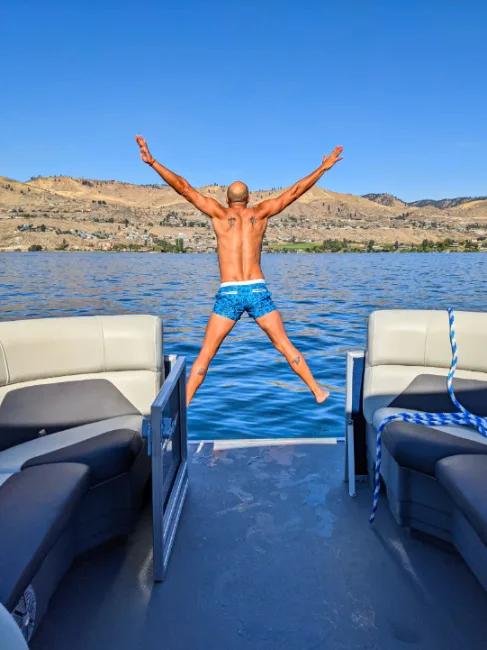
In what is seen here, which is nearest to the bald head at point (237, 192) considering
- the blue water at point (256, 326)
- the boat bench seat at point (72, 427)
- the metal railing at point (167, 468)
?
the metal railing at point (167, 468)

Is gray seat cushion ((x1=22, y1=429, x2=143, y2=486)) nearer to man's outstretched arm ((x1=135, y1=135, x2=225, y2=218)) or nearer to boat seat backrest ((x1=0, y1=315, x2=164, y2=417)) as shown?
boat seat backrest ((x1=0, y1=315, x2=164, y2=417))

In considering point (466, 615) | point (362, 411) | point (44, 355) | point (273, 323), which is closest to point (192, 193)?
point (273, 323)

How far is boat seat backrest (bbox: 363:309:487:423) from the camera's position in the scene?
3.42 m

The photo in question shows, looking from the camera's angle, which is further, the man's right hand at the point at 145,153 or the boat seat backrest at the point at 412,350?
the man's right hand at the point at 145,153

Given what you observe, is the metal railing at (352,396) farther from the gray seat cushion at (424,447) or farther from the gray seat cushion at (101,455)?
the gray seat cushion at (101,455)

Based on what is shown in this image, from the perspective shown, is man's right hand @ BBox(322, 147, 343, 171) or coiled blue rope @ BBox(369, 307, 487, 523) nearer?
coiled blue rope @ BBox(369, 307, 487, 523)

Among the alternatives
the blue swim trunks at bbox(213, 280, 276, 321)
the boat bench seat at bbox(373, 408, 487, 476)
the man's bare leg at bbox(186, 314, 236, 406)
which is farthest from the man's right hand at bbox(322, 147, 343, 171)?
the boat bench seat at bbox(373, 408, 487, 476)

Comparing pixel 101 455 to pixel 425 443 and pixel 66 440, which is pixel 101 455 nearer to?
pixel 66 440

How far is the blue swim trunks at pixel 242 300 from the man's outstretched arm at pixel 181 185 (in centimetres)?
60

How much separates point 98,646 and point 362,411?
2.04m

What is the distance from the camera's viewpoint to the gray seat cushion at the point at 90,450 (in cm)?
263

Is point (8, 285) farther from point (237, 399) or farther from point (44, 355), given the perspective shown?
point (44, 355)

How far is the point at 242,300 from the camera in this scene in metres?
4.59

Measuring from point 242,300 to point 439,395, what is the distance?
1773 mm
